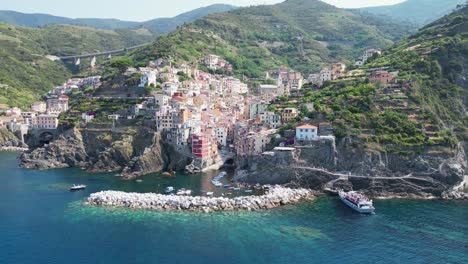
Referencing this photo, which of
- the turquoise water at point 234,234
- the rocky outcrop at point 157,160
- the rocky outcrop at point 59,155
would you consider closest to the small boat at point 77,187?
the turquoise water at point 234,234

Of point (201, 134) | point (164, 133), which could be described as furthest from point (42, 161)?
point (201, 134)

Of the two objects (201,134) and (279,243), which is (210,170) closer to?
(201,134)

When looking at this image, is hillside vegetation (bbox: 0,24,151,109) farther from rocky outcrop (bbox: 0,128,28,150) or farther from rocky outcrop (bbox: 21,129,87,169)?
rocky outcrop (bbox: 21,129,87,169)

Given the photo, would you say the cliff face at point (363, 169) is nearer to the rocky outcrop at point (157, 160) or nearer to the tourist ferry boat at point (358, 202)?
the tourist ferry boat at point (358, 202)

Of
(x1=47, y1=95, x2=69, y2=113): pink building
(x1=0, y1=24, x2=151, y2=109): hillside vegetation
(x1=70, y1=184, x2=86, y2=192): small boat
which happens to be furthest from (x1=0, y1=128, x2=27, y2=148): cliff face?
(x1=70, y1=184, x2=86, y2=192): small boat

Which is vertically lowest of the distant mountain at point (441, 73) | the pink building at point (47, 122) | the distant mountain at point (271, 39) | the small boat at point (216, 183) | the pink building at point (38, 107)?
the small boat at point (216, 183)

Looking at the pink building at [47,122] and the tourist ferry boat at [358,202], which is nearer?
the tourist ferry boat at [358,202]

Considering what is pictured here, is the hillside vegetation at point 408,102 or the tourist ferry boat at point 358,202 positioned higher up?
the hillside vegetation at point 408,102
